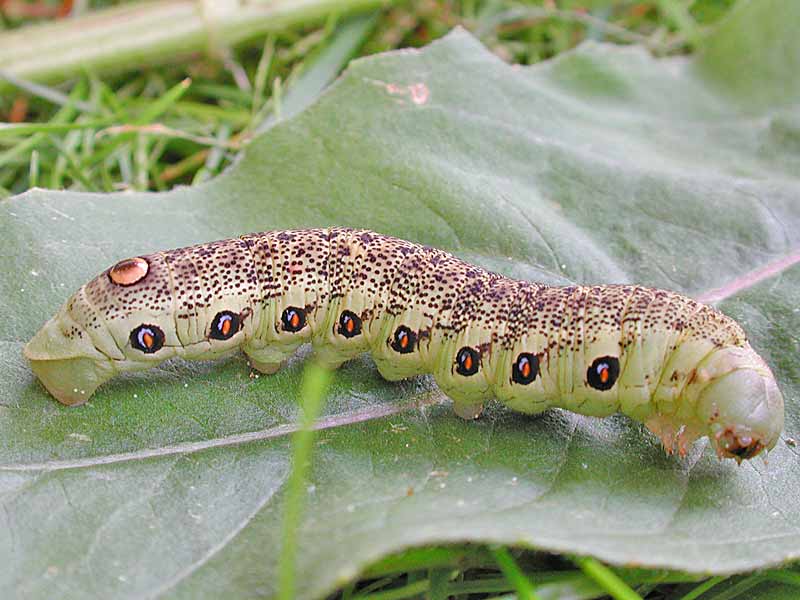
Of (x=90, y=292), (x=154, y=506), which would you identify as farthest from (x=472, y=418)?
(x=90, y=292)

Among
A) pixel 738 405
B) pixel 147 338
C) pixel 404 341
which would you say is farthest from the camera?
pixel 404 341

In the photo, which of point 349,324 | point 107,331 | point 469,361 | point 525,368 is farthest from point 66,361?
point 525,368

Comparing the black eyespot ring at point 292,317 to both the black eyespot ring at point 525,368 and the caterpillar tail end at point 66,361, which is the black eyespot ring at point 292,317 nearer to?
the caterpillar tail end at point 66,361

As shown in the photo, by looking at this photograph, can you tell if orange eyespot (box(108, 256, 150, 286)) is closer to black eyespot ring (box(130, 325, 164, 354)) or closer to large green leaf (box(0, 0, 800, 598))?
black eyespot ring (box(130, 325, 164, 354))

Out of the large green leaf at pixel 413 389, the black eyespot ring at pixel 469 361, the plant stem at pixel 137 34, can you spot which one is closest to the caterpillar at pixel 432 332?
the black eyespot ring at pixel 469 361

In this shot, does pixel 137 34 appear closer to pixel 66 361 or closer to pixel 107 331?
pixel 107 331

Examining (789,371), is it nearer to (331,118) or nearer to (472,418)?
(472,418)
